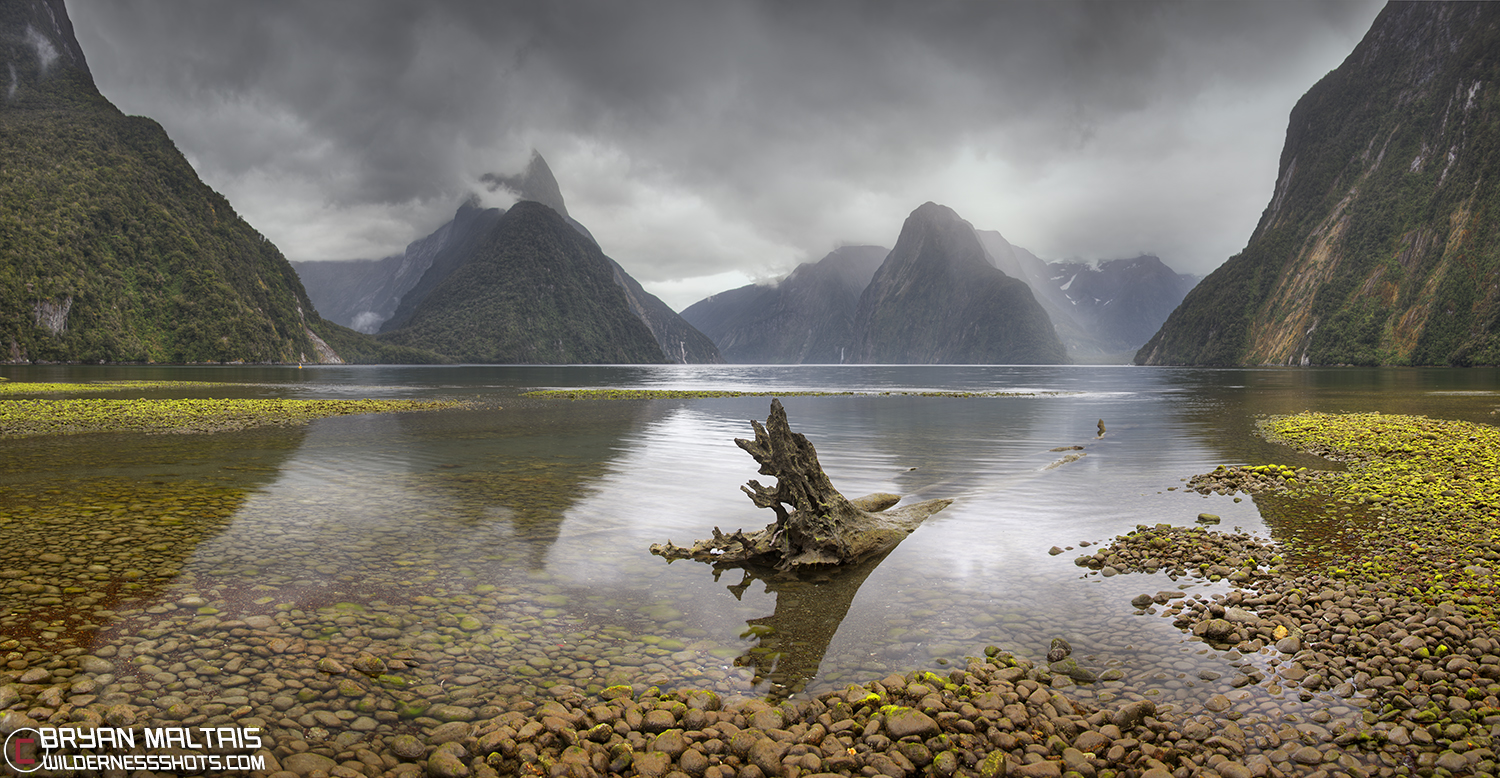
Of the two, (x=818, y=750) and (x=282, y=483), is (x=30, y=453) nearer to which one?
(x=282, y=483)

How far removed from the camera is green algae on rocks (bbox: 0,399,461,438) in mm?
33312

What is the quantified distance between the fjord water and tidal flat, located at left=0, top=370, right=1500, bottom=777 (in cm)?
7

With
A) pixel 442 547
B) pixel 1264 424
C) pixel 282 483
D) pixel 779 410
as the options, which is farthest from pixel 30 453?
pixel 1264 424

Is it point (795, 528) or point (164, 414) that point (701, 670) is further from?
point (164, 414)

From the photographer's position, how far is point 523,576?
12.2 m

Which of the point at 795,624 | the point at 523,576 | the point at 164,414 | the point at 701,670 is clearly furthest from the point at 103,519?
the point at 164,414

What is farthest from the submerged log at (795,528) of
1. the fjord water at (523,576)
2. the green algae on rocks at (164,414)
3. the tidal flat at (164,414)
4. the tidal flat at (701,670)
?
the green algae on rocks at (164,414)

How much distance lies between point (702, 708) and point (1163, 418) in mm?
51044

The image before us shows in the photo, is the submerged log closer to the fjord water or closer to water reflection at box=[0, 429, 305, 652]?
the fjord water

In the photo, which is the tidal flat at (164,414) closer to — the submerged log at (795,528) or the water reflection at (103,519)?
the water reflection at (103,519)

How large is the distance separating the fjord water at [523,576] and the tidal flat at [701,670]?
66 mm

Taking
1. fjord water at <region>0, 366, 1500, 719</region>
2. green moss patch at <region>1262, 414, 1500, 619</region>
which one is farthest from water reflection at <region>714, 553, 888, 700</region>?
green moss patch at <region>1262, 414, 1500, 619</region>

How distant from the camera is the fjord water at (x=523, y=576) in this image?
8.24 m

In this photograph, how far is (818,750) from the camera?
256 inches
